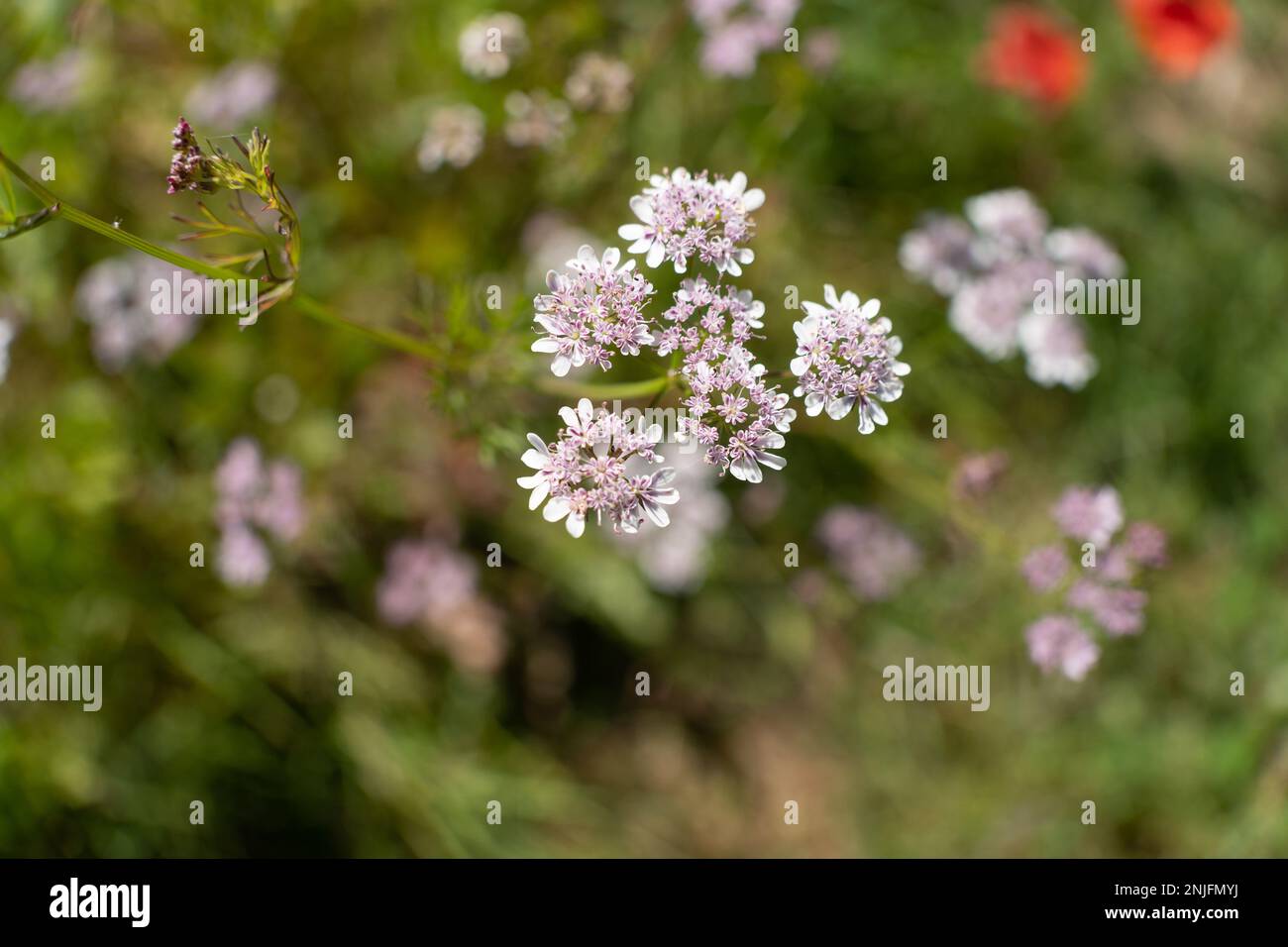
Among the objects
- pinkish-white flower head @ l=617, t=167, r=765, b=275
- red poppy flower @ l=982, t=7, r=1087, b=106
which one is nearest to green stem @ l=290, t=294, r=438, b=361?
pinkish-white flower head @ l=617, t=167, r=765, b=275

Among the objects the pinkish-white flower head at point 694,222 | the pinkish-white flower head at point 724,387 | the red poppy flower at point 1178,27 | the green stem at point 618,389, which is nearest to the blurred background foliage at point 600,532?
the red poppy flower at point 1178,27

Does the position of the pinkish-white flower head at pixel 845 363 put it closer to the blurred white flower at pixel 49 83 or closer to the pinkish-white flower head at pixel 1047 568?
the pinkish-white flower head at pixel 1047 568

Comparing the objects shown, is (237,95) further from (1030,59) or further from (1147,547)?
(1147,547)

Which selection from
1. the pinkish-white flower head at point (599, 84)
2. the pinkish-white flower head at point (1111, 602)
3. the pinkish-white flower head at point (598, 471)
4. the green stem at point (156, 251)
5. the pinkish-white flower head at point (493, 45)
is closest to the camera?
the green stem at point (156, 251)

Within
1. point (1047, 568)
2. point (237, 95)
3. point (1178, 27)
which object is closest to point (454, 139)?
point (237, 95)

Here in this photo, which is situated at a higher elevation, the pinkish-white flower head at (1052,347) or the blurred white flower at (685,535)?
the pinkish-white flower head at (1052,347)
